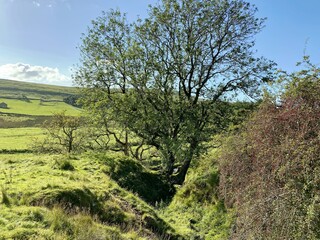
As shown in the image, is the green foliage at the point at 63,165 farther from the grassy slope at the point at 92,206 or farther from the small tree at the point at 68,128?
the small tree at the point at 68,128

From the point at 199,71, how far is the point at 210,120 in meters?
4.19

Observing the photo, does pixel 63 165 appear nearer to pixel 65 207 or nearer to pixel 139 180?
pixel 139 180

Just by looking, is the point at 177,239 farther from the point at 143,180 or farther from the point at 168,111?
the point at 168,111

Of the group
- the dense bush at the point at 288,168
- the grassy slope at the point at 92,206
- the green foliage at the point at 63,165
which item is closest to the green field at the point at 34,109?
the green foliage at the point at 63,165

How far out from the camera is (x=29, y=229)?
738 centimetres

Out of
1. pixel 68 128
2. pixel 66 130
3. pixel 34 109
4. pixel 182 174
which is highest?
pixel 68 128

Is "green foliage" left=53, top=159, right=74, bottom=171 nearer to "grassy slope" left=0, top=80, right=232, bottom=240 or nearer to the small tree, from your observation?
"grassy slope" left=0, top=80, right=232, bottom=240

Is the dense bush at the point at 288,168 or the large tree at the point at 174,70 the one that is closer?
the dense bush at the point at 288,168

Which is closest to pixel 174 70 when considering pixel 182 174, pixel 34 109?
pixel 182 174

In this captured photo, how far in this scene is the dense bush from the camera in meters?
6.70

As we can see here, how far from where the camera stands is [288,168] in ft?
22.7

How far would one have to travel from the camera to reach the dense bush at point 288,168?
6703mm

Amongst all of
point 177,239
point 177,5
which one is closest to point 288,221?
point 177,239

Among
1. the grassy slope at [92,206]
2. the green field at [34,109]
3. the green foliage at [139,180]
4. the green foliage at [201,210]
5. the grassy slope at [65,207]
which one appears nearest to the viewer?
the grassy slope at [65,207]
